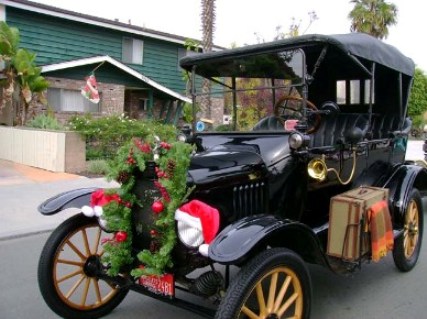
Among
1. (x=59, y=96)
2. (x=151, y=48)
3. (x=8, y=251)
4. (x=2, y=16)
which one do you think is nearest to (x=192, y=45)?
(x=151, y=48)

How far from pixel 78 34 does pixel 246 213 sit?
15.5 m

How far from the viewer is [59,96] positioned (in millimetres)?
16500

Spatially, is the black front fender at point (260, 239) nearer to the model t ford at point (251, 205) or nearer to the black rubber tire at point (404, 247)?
the model t ford at point (251, 205)

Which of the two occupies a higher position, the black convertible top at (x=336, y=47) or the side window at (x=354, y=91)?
the black convertible top at (x=336, y=47)

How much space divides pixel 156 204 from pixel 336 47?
1.95 m

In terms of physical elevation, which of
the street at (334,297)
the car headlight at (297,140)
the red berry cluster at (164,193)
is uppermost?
the car headlight at (297,140)

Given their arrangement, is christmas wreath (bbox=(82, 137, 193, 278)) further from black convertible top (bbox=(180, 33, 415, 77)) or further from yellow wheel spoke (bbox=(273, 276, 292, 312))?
black convertible top (bbox=(180, 33, 415, 77))

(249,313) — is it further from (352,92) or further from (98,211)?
(352,92)

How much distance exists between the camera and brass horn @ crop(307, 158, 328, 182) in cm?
377

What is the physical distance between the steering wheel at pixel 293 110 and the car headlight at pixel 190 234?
58.3 inches

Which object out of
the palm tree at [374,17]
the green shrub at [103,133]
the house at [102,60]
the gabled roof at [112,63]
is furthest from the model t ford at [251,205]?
the palm tree at [374,17]

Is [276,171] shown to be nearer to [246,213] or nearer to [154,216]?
[246,213]

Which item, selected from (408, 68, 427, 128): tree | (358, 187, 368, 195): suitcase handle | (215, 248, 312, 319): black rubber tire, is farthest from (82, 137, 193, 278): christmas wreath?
(408, 68, 427, 128): tree

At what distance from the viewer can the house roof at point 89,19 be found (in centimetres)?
1533
